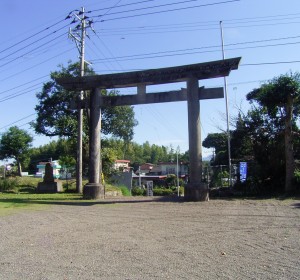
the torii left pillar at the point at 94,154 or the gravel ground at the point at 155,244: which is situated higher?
the torii left pillar at the point at 94,154

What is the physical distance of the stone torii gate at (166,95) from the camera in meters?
15.6

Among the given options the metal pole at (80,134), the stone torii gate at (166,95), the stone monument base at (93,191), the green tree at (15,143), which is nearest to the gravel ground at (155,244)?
the stone torii gate at (166,95)

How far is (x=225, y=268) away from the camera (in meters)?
5.70

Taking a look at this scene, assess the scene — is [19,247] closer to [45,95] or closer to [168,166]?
[45,95]

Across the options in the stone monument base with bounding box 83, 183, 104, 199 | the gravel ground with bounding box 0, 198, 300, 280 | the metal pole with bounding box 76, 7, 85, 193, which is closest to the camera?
the gravel ground with bounding box 0, 198, 300, 280

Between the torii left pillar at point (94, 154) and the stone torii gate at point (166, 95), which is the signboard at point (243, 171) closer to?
the stone torii gate at point (166, 95)

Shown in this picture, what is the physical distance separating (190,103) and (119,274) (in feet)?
36.6

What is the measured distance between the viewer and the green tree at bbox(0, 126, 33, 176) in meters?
47.3

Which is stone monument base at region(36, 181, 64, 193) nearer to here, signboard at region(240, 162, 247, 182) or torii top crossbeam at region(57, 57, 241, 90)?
torii top crossbeam at region(57, 57, 241, 90)

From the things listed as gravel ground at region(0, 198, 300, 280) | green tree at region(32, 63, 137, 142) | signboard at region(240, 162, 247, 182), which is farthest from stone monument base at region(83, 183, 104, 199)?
green tree at region(32, 63, 137, 142)

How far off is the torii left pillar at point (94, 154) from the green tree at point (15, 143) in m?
32.1

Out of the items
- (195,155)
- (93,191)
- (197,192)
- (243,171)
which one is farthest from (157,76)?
(243,171)

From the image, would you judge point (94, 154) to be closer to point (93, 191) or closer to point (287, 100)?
point (93, 191)

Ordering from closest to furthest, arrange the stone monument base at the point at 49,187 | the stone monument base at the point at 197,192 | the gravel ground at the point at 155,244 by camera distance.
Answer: the gravel ground at the point at 155,244 → the stone monument base at the point at 197,192 → the stone monument base at the point at 49,187
